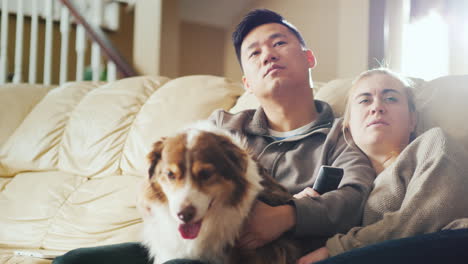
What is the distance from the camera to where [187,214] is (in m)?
0.93

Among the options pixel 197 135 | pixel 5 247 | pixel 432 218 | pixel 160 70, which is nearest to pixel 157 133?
pixel 5 247

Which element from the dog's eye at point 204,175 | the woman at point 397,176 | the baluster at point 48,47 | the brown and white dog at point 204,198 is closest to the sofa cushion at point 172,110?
the woman at point 397,176

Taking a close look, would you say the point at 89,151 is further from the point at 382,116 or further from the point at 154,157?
the point at 382,116

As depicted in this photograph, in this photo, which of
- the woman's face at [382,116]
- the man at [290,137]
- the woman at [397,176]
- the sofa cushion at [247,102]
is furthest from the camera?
the sofa cushion at [247,102]

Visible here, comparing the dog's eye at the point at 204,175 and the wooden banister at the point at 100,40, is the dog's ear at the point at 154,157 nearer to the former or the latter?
the dog's eye at the point at 204,175

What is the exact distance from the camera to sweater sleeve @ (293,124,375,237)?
3.66 ft

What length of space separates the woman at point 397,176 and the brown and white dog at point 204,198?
0.19 meters

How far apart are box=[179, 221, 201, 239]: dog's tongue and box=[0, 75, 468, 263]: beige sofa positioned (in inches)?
36.7

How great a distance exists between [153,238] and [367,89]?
0.80 metres

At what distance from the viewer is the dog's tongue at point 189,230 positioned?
969 mm

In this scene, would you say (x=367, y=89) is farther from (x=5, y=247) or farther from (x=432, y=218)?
(x=5, y=247)

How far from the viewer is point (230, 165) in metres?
1.05

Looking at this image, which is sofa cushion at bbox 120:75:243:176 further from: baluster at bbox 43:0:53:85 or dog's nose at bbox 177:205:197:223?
baluster at bbox 43:0:53:85

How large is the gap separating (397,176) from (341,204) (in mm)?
178
